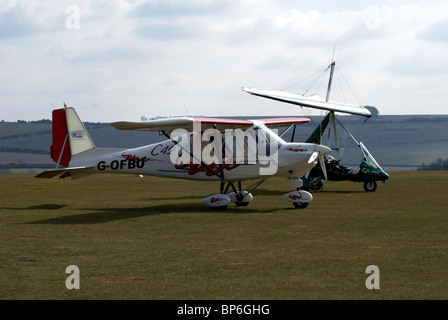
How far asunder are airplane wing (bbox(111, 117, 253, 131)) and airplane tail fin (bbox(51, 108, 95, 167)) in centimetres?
392

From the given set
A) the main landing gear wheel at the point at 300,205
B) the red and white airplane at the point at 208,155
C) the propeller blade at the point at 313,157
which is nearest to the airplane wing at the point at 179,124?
the red and white airplane at the point at 208,155

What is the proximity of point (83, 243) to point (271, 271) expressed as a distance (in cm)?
431

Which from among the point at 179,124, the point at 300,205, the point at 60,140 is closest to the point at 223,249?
the point at 179,124

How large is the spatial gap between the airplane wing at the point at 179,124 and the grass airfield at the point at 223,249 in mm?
2283

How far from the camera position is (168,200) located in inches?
882

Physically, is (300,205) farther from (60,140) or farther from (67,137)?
(60,140)

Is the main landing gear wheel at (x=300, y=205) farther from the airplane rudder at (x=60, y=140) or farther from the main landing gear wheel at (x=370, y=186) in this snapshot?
the main landing gear wheel at (x=370, y=186)

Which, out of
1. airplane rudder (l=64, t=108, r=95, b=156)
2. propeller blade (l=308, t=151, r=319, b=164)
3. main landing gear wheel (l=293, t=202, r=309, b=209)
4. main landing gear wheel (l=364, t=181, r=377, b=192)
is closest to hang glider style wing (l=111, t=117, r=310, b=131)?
propeller blade (l=308, t=151, r=319, b=164)

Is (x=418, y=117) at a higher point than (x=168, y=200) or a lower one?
higher

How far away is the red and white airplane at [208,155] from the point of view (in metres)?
18.1

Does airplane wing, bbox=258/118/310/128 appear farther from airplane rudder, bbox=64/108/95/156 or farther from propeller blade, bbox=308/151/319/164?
airplane rudder, bbox=64/108/95/156

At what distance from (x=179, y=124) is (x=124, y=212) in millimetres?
2994
